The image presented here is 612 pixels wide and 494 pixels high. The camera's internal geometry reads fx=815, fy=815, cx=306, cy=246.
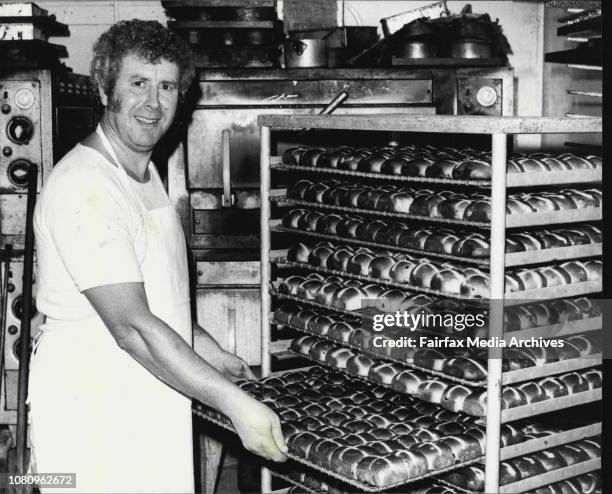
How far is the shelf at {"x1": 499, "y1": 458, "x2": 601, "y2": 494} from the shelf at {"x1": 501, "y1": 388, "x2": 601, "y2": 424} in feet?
0.69

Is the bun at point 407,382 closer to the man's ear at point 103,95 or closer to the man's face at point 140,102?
the man's face at point 140,102

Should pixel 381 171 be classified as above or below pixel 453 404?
above

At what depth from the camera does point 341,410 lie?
3.02 meters

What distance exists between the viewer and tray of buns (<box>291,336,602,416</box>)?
8.96 feet

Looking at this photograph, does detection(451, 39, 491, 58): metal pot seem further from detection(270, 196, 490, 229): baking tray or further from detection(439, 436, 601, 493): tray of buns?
detection(439, 436, 601, 493): tray of buns

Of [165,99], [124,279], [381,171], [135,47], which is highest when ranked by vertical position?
[135,47]

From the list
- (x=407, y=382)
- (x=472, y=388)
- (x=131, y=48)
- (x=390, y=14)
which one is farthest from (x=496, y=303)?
(x=390, y=14)

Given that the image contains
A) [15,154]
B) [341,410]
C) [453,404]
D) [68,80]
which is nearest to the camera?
[453,404]

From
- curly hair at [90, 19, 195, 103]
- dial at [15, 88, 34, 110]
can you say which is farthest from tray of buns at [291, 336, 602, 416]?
dial at [15, 88, 34, 110]

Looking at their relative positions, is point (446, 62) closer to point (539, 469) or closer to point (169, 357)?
point (539, 469)

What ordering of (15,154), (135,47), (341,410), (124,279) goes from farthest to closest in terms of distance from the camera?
(15,154) → (341,410) → (135,47) → (124,279)

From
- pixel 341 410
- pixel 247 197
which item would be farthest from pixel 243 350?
pixel 341 410

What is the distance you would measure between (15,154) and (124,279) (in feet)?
7.25

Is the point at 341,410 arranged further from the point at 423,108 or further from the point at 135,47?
the point at 423,108
